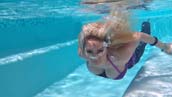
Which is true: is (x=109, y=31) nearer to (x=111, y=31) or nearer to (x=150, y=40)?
(x=111, y=31)

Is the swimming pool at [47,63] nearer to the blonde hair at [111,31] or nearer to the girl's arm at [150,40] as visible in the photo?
the girl's arm at [150,40]

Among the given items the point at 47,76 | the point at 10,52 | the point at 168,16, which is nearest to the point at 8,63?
the point at 10,52

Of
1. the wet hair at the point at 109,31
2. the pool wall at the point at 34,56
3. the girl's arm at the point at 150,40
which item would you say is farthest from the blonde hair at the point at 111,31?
the pool wall at the point at 34,56

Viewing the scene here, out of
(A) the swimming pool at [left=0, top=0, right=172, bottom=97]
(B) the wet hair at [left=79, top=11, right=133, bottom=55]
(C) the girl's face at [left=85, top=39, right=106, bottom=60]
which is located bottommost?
(A) the swimming pool at [left=0, top=0, right=172, bottom=97]

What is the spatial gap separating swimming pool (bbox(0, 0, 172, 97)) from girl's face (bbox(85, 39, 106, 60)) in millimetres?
1283

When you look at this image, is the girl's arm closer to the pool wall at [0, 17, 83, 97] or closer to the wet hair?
the wet hair

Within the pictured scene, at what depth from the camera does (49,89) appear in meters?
8.80

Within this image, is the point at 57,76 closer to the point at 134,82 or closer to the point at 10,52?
the point at 10,52

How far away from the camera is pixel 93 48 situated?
4504mm

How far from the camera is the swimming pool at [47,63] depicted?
22.9ft

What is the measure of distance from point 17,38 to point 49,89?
7.90ft

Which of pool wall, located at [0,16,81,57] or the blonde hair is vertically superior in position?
the blonde hair

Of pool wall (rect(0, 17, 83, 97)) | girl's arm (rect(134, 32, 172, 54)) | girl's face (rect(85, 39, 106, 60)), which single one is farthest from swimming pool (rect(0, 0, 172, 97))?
girl's face (rect(85, 39, 106, 60))

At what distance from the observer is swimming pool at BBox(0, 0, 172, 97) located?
6.97m
